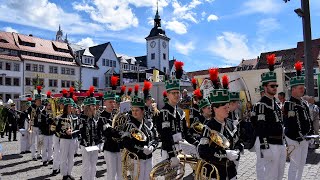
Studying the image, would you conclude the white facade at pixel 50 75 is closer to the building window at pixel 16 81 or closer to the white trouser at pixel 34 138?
the building window at pixel 16 81

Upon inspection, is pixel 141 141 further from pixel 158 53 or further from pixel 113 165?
pixel 158 53

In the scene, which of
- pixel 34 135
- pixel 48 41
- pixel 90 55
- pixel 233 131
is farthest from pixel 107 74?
pixel 233 131

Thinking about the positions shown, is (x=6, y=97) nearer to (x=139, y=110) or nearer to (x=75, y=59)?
(x=75, y=59)

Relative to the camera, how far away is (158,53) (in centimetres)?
8919

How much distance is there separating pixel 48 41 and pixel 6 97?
601 inches

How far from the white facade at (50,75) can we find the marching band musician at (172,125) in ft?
178

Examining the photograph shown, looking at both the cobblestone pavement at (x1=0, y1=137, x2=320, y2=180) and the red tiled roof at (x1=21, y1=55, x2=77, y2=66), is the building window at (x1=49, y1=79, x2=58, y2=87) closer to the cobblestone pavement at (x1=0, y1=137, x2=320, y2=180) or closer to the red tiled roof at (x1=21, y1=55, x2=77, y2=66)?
the red tiled roof at (x1=21, y1=55, x2=77, y2=66)

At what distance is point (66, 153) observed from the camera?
919 cm

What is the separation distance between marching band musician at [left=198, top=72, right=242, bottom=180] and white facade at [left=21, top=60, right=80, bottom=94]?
55.8 metres

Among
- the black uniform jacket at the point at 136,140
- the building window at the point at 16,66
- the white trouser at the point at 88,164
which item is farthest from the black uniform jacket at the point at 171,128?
the building window at the point at 16,66

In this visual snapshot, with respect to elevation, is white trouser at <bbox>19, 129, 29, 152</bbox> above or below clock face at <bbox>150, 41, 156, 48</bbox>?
below

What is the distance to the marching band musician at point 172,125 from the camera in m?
5.66

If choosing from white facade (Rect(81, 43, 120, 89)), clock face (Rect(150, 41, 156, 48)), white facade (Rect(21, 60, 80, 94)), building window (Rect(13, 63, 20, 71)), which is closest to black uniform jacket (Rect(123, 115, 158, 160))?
white facade (Rect(21, 60, 80, 94))

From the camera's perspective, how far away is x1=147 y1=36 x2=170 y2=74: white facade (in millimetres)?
89375
